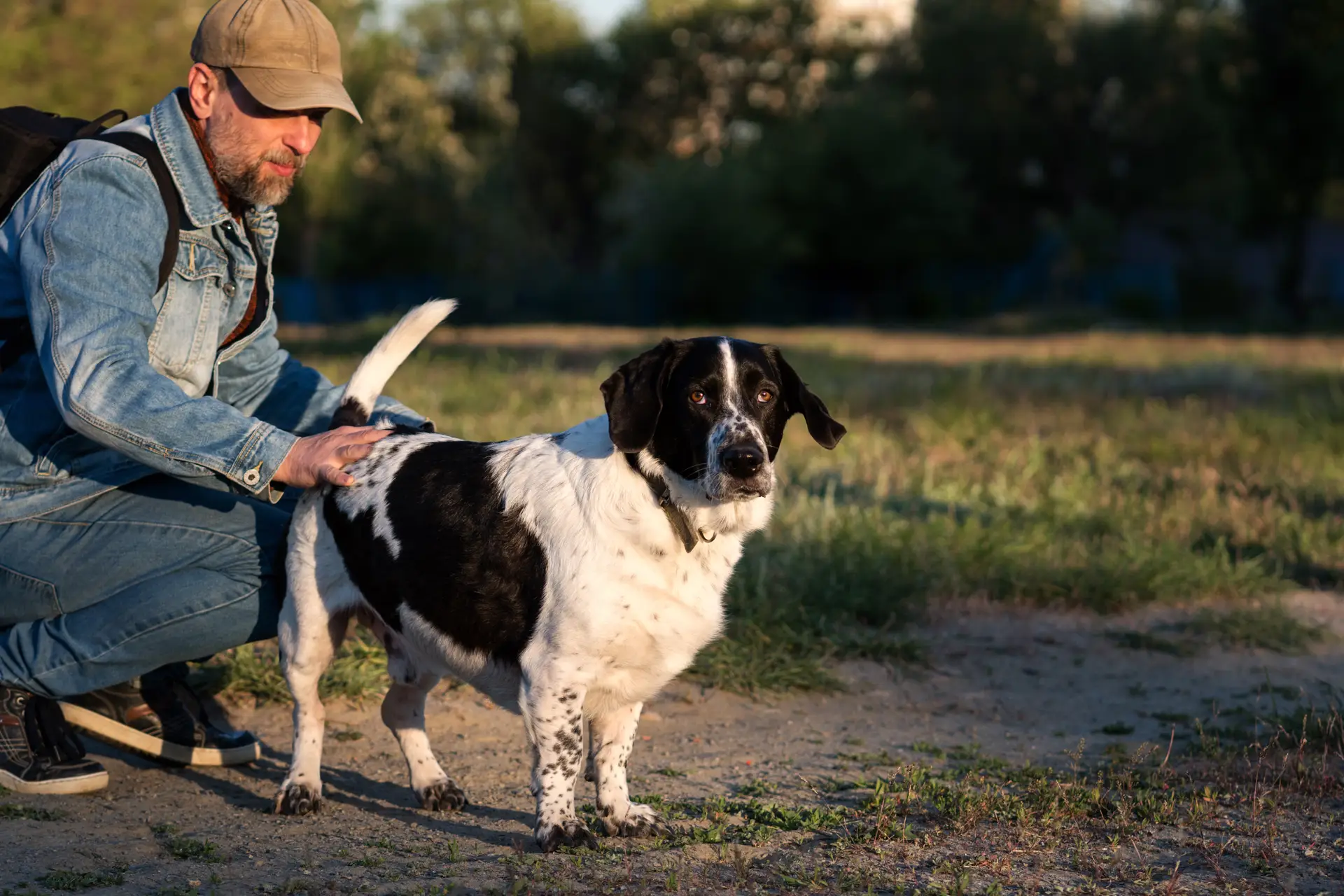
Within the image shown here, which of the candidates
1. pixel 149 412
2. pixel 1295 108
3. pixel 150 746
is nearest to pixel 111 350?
pixel 149 412

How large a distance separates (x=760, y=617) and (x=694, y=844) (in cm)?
211

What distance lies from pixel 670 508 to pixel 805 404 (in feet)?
1.53

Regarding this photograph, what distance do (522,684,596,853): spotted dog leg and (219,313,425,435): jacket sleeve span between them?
3.90 ft

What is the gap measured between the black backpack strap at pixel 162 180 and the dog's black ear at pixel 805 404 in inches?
65.5

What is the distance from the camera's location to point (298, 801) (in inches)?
155

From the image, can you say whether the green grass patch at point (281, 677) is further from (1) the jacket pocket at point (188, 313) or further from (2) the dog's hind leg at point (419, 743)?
(1) the jacket pocket at point (188, 313)

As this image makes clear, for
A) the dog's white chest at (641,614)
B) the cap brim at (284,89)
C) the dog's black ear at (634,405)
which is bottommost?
the dog's white chest at (641,614)

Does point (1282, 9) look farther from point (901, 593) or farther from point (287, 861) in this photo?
point (287, 861)

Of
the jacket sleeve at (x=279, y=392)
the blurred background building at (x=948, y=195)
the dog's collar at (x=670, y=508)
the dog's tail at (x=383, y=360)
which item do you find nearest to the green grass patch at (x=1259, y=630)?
the dog's collar at (x=670, y=508)

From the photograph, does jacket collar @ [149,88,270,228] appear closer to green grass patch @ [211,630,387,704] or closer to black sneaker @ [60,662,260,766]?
black sneaker @ [60,662,260,766]

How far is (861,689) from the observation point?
5355 millimetres

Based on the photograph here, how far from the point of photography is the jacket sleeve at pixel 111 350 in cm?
354

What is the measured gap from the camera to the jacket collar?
3893mm

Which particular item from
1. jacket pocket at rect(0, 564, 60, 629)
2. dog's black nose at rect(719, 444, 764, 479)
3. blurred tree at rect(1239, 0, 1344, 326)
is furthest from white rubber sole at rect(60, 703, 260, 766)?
blurred tree at rect(1239, 0, 1344, 326)
